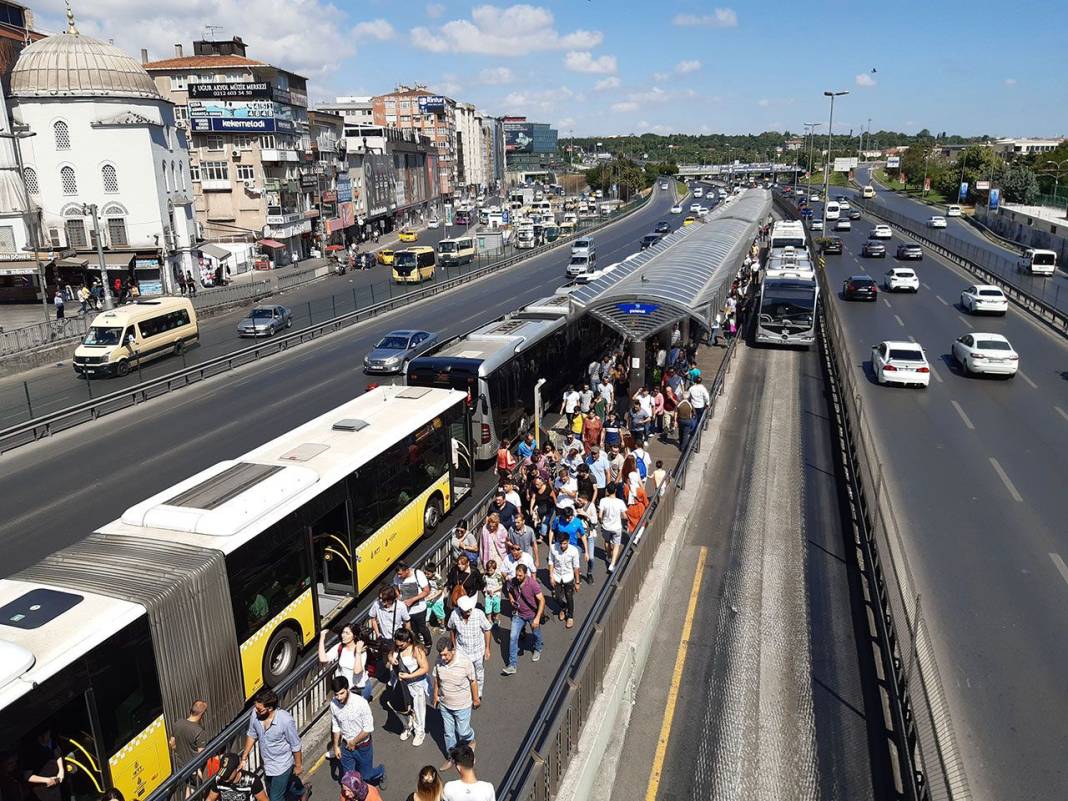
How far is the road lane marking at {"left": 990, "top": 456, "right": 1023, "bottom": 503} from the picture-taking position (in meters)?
15.7

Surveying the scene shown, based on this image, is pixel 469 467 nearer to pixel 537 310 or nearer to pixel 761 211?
pixel 537 310

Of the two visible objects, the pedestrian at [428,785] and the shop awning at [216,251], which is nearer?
the pedestrian at [428,785]

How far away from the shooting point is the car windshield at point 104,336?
2975 centimetres

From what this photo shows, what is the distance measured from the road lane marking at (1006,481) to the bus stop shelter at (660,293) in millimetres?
7972

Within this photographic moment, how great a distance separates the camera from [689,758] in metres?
8.68

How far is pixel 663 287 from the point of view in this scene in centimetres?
2267

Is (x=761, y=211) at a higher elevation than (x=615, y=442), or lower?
higher

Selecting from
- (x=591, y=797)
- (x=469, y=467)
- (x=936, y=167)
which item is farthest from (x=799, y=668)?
(x=936, y=167)

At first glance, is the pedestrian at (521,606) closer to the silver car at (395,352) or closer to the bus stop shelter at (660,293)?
the bus stop shelter at (660,293)

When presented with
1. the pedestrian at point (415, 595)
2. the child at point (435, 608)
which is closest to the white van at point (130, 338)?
the child at point (435, 608)

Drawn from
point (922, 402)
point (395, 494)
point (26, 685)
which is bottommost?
point (922, 402)

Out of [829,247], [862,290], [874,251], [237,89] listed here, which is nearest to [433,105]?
[237,89]

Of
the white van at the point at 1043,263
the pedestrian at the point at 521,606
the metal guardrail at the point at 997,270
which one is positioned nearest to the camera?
the pedestrian at the point at 521,606

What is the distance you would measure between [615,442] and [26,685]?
1230 centimetres
